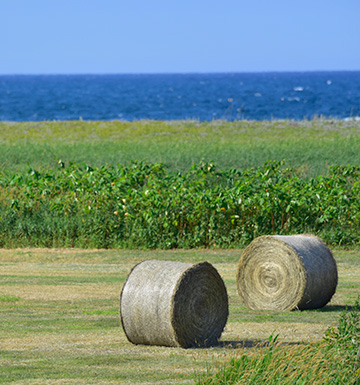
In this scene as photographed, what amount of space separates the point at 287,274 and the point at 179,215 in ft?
23.9

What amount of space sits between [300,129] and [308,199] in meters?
24.8

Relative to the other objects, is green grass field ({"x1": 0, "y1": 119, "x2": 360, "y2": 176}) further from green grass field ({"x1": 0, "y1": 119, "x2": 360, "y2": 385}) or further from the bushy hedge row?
the bushy hedge row

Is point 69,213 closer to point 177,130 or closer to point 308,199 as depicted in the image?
point 308,199

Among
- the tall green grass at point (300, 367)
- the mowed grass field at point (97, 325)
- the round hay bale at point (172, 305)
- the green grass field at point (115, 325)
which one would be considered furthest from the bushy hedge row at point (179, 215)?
the tall green grass at point (300, 367)

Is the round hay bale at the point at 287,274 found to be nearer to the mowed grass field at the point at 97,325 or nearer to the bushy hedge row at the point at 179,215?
the mowed grass field at the point at 97,325

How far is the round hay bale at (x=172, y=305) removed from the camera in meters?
10.3

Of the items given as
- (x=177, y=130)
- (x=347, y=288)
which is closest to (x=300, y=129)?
(x=177, y=130)

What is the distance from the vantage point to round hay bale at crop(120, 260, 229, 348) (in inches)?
404

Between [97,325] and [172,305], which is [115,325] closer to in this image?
[97,325]

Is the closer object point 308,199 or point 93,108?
point 308,199

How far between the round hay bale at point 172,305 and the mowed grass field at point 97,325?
0.20 metres

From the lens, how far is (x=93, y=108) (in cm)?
12481

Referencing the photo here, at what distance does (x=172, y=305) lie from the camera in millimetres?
10172

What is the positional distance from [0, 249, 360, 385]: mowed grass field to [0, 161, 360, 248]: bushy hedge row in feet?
3.56
